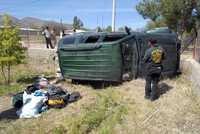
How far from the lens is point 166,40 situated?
35.4ft

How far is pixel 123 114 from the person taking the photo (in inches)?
297

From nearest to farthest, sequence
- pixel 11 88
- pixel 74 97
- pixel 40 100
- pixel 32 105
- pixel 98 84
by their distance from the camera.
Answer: pixel 32 105
pixel 40 100
pixel 74 97
pixel 98 84
pixel 11 88

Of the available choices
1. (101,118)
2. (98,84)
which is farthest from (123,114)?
(98,84)

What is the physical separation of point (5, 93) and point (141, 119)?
6.33 meters

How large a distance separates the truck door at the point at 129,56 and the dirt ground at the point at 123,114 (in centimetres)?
36

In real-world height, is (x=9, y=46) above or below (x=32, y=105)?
above

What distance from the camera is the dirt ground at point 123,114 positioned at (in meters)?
6.75

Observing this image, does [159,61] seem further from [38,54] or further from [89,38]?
[38,54]

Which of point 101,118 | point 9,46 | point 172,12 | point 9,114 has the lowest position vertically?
point 9,114

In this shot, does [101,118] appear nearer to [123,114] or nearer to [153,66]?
[123,114]

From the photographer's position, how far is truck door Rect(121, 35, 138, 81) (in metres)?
9.37

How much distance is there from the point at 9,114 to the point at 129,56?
11.4 ft

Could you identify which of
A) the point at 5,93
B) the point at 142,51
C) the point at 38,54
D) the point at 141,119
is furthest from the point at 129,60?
the point at 38,54

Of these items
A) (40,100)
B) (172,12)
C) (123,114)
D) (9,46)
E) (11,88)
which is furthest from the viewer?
(172,12)
